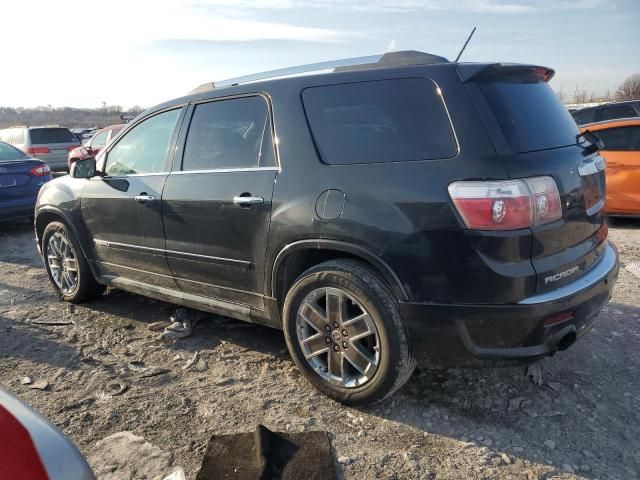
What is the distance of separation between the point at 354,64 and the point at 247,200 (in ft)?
3.42

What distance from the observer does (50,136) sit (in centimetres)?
1611

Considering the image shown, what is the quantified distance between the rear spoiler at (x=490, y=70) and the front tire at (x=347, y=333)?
44.9 inches

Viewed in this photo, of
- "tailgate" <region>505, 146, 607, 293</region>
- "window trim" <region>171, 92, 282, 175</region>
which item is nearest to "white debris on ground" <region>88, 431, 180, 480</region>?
"window trim" <region>171, 92, 282, 175</region>

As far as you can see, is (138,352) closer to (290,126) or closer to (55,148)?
(290,126)

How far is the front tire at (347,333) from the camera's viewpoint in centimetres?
278

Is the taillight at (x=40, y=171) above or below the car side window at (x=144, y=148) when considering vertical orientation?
below

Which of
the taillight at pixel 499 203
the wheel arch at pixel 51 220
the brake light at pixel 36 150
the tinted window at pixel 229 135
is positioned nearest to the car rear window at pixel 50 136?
the brake light at pixel 36 150

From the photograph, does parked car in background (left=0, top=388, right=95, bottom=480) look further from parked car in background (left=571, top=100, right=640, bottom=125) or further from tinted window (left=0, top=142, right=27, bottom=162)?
parked car in background (left=571, top=100, right=640, bottom=125)

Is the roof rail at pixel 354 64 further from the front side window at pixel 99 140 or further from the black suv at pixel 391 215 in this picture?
the front side window at pixel 99 140

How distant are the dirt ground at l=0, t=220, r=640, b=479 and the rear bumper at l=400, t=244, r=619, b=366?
46cm

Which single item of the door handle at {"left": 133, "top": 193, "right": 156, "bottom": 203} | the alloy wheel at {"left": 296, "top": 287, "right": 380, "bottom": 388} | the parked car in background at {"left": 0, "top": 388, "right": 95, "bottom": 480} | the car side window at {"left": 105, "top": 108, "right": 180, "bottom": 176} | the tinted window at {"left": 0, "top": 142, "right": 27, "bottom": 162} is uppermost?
the car side window at {"left": 105, "top": 108, "right": 180, "bottom": 176}

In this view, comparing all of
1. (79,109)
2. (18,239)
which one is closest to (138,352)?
(18,239)

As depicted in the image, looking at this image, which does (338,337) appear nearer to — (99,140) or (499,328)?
(499,328)

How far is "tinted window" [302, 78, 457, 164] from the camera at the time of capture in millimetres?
2699
